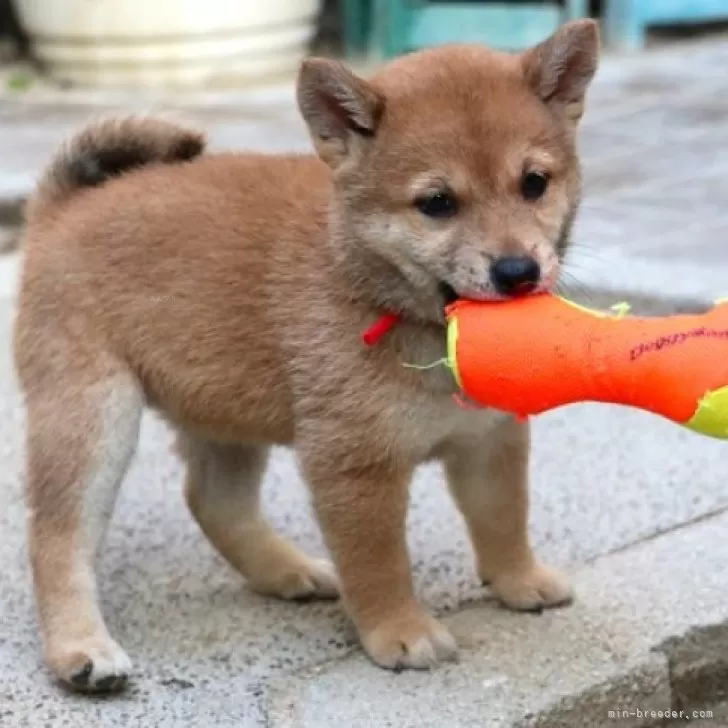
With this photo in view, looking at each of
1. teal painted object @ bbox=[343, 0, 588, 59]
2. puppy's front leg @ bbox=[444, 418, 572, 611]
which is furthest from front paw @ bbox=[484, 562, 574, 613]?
teal painted object @ bbox=[343, 0, 588, 59]

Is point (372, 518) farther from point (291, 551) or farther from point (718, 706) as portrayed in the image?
point (718, 706)

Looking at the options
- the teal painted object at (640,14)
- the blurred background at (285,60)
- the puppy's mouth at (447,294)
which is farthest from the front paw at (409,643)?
the teal painted object at (640,14)

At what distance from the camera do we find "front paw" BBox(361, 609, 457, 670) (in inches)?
96.3

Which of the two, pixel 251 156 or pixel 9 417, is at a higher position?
pixel 251 156

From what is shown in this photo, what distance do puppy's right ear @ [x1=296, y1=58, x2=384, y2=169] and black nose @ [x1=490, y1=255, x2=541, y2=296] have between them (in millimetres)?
362

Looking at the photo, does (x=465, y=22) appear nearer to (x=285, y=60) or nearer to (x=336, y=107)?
(x=285, y=60)

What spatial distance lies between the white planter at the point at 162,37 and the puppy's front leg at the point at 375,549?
20.2 ft

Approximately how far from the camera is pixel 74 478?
8.45 ft

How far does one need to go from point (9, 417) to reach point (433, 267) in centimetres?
187

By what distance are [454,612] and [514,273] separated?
76cm

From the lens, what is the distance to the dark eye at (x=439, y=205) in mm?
2324

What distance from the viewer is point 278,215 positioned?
2.66 m

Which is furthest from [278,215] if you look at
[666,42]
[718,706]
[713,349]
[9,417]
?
[666,42]

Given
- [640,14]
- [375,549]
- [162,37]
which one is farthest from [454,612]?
[640,14]
